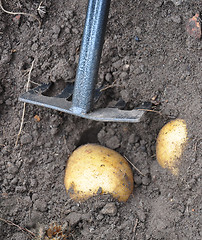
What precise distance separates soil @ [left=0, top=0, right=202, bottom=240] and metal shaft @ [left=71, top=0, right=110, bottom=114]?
0.34 meters

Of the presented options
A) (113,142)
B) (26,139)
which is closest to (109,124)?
(113,142)

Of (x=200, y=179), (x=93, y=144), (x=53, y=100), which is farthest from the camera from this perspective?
(x=93, y=144)

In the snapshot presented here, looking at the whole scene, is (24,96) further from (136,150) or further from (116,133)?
(136,150)

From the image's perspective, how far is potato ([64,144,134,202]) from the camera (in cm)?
212

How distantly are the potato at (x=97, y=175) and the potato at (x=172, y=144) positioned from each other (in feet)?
0.88

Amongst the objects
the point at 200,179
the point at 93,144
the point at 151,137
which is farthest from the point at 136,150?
the point at 200,179

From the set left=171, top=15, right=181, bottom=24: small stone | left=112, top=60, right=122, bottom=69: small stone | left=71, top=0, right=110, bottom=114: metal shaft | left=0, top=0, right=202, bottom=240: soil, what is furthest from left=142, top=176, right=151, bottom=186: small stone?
left=171, top=15, right=181, bottom=24: small stone

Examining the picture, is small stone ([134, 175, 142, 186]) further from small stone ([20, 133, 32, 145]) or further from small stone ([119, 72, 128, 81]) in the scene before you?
small stone ([20, 133, 32, 145])

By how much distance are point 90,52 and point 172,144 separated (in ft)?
2.44

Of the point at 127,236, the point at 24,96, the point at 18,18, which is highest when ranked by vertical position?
the point at 18,18

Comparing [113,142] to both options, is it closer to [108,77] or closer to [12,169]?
[108,77]

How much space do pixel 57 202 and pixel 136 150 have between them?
641 millimetres

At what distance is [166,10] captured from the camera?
2311 millimetres

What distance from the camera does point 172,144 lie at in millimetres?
2090
